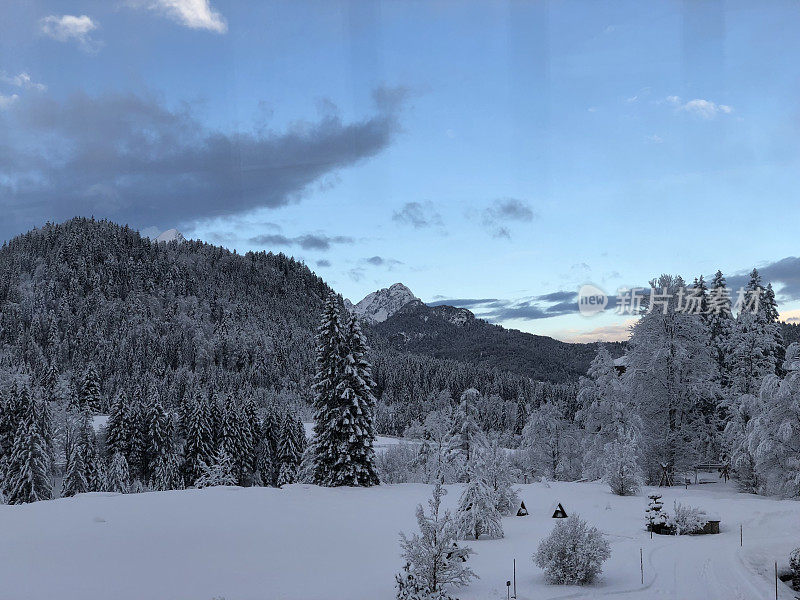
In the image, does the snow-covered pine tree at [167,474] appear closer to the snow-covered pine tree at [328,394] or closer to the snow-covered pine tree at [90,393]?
the snow-covered pine tree at [328,394]

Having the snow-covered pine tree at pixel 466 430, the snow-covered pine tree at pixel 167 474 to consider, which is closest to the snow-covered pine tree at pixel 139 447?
the snow-covered pine tree at pixel 167 474

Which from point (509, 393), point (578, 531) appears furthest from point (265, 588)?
point (509, 393)

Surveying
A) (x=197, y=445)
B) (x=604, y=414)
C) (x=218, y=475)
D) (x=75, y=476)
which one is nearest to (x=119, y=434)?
(x=197, y=445)

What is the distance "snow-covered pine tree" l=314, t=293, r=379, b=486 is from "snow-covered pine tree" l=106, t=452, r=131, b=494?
120 ft

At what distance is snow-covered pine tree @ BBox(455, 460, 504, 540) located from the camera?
2375cm

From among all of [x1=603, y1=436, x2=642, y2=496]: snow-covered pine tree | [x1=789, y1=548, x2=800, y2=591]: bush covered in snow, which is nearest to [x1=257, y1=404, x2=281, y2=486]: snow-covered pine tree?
[x1=603, y1=436, x2=642, y2=496]: snow-covered pine tree

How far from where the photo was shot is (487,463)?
29.2 meters

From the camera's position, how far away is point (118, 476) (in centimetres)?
6550

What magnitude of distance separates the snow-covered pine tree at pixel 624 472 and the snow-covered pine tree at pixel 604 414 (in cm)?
99

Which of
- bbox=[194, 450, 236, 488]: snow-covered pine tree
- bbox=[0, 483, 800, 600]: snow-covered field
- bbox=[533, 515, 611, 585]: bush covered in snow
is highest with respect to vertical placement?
bbox=[533, 515, 611, 585]: bush covered in snow

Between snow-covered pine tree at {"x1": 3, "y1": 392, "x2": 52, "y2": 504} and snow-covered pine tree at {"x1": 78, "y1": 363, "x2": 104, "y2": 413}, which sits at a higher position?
snow-covered pine tree at {"x1": 78, "y1": 363, "x2": 104, "y2": 413}

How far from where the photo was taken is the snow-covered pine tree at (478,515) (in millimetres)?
23750

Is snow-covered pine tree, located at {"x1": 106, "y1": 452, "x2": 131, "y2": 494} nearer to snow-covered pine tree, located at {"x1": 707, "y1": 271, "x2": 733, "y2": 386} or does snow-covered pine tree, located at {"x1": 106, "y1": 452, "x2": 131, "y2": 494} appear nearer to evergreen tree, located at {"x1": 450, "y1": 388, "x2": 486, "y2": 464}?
evergreen tree, located at {"x1": 450, "y1": 388, "x2": 486, "y2": 464}

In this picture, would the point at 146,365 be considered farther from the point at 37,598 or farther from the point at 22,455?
the point at 37,598
